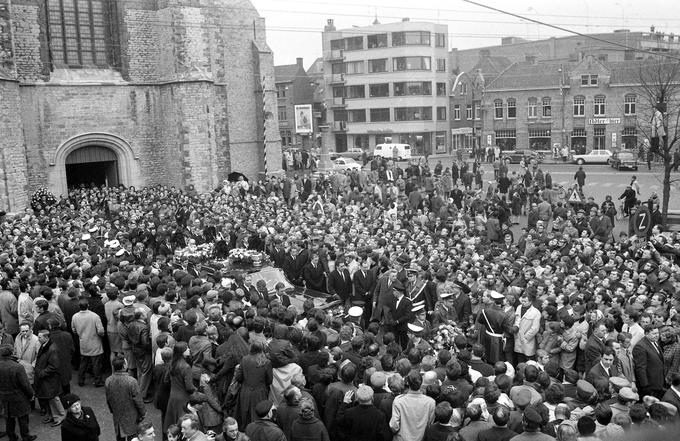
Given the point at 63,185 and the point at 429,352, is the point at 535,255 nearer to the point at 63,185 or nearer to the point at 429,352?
the point at 429,352

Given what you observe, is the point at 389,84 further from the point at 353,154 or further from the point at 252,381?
the point at 252,381

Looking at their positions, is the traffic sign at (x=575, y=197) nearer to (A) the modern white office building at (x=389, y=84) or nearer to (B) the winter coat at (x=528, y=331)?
(B) the winter coat at (x=528, y=331)

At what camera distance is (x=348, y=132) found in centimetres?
7306

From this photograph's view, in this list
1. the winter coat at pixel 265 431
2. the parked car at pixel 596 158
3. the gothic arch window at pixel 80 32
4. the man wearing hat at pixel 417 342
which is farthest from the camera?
the parked car at pixel 596 158

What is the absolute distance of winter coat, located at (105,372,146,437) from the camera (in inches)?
319

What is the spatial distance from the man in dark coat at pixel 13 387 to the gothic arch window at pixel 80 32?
22.5 m

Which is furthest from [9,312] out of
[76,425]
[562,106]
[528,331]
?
[562,106]

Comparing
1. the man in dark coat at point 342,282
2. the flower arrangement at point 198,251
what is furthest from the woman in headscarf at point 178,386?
the flower arrangement at point 198,251

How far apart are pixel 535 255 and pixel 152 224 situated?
1090cm

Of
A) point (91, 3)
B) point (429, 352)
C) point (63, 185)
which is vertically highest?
point (91, 3)

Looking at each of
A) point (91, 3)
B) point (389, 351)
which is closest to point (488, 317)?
point (389, 351)

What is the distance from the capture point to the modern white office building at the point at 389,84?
226 ft

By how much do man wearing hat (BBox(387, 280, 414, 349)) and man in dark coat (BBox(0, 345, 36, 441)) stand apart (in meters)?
5.79

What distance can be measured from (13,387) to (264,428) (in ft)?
13.2
